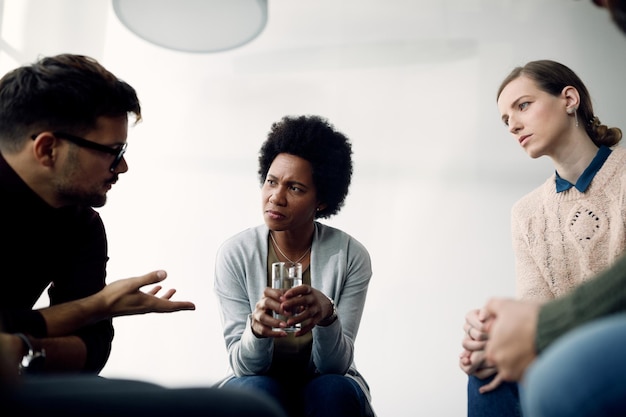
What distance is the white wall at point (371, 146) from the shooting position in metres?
2.41

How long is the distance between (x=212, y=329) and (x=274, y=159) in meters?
0.86

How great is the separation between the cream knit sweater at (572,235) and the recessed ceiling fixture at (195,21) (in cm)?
96

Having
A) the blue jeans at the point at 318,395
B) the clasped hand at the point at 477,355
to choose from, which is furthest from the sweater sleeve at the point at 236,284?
the clasped hand at the point at 477,355

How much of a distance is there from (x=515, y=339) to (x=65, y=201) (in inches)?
Result: 46.2

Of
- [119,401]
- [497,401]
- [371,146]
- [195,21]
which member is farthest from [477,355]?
[371,146]

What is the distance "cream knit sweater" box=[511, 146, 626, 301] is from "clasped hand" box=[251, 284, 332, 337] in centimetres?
58

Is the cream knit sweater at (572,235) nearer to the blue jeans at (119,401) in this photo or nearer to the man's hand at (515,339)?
the man's hand at (515,339)

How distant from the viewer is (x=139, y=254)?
2.53 metres

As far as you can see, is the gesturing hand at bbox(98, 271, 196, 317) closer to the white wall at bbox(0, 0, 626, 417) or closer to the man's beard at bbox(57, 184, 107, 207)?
the man's beard at bbox(57, 184, 107, 207)

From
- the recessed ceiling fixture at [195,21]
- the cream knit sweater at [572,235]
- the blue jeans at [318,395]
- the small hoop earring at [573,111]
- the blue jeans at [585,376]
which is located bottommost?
the blue jeans at [318,395]

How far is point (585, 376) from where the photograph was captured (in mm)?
460

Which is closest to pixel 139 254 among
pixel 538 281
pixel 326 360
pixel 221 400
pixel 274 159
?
pixel 274 159

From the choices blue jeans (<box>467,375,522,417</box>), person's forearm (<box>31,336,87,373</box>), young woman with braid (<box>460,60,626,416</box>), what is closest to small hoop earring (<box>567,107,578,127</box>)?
young woman with braid (<box>460,60,626,416</box>)

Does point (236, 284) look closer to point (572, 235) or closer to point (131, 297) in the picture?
point (131, 297)
